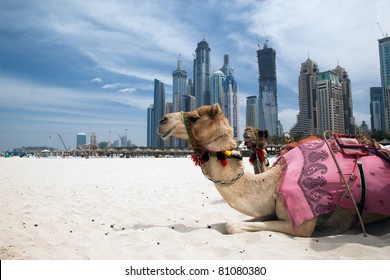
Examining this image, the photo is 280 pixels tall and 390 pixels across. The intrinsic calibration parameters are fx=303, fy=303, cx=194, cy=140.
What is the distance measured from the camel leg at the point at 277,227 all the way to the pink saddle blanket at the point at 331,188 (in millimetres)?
95

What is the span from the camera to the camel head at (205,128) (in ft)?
9.93

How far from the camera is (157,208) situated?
4863 millimetres

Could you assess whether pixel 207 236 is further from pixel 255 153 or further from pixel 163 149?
pixel 163 149

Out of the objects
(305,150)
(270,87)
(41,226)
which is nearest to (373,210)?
(305,150)

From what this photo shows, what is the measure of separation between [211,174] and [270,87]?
145843 millimetres

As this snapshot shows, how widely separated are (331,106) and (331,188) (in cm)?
2154

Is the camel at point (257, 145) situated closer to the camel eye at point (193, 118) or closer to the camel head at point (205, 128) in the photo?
the camel head at point (205, 128)

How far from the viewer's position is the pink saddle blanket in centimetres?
284

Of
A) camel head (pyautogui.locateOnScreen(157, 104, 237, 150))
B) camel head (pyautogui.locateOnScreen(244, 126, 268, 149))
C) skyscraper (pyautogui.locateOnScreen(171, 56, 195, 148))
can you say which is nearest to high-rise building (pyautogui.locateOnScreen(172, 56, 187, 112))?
skyscraper (pyautogui.locateOnScreen(171, 56, 195, 148))

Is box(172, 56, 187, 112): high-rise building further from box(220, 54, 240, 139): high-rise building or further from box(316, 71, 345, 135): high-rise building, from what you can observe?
box(316, 71, 345, 135): high-rise building

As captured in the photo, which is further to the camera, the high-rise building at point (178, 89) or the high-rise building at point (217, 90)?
the high-rise building at point (217, 90)

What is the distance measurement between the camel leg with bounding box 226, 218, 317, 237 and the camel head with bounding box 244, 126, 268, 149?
2.07 metres

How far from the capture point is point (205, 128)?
3.07 metres

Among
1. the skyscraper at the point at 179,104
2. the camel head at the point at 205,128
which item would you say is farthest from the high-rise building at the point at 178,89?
the camel head at the point at 205,128
